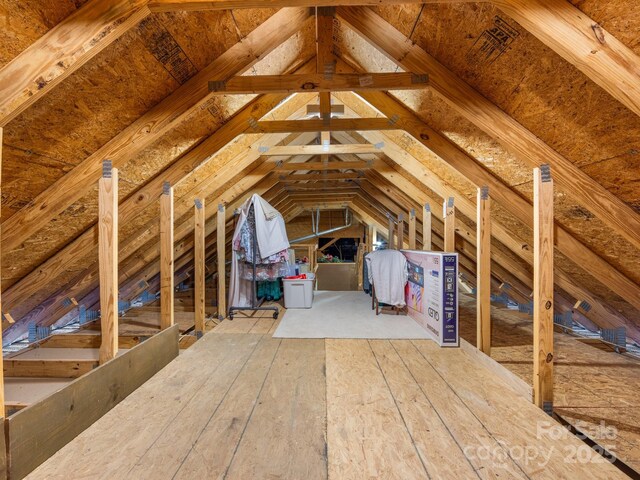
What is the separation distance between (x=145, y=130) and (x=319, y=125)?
1742mm

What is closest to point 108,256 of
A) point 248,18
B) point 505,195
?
point 248,18

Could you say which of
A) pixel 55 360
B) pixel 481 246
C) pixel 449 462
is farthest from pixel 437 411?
pixel 55 360

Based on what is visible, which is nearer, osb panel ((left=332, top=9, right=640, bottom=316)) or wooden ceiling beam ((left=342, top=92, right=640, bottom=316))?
osb panel ((left=332, top=9, right=640, bottom=316))

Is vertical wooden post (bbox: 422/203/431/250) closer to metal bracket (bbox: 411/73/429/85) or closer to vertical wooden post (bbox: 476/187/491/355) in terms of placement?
vertical wooden post (bbox: 476/187/491/355)

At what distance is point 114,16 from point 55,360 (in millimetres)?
3583

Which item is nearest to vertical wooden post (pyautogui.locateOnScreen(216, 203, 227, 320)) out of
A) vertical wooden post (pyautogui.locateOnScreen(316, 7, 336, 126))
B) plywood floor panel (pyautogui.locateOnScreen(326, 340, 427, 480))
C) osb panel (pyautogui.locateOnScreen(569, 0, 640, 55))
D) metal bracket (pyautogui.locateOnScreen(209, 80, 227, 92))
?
metal bracket (pyautogui.locateOnScreen(209, 80, 227, 92))

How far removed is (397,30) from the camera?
2.11 metres

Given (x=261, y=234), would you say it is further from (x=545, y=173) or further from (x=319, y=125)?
(x=545, y=173)

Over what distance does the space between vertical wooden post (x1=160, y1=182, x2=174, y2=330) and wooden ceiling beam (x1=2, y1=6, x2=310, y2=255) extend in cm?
74

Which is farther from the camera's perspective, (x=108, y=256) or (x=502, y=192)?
(x=502, y=192)

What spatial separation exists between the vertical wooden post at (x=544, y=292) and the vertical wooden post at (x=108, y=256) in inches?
113

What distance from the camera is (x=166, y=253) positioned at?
114 inches

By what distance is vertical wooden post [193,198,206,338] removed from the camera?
376 centimetres

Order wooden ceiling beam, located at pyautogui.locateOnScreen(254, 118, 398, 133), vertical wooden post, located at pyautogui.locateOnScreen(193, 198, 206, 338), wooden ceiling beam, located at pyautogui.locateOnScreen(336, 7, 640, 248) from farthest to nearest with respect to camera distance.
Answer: vertical wooden post, located at pyautogui.locateOnScreen(193, 198, 206, 338) < wooden ceiling beam, located at pyautogui.locateOnScreen(254, 118, 398, 133) < wooden ceiling beam, located at pyautogui.locateOnScreen(336, 7, 640, 248)
